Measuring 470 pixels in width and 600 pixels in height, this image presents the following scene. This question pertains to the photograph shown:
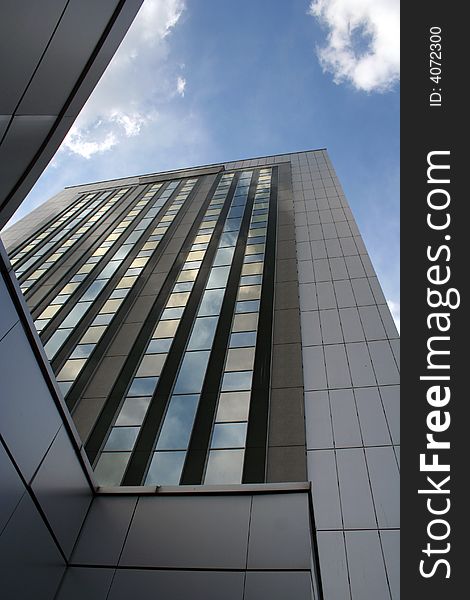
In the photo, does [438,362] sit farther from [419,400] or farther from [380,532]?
[380,532]

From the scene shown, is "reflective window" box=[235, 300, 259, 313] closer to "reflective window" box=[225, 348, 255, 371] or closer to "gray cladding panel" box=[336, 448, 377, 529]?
"reflective window" box=[225, 348, 255, 371]

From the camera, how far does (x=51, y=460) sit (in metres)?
8.05

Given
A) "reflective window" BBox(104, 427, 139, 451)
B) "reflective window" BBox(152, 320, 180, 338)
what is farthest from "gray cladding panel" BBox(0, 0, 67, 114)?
"reflective window" BBox(152, 320, 180, 338)

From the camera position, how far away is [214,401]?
16.3 m

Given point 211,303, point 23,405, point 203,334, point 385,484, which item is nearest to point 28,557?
point 23,405

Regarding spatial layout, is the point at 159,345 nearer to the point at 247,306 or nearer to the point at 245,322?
the point at 245,322

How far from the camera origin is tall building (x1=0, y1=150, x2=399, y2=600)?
7848 millimetres

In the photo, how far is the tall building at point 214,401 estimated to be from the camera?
25.7ft

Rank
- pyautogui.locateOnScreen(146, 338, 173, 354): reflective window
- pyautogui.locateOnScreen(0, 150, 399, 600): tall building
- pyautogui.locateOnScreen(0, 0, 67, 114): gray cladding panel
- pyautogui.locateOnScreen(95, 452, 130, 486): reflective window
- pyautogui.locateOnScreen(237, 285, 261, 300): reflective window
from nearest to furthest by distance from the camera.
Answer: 1. pyautogui.locateOnScreen(0, 0, 67, 114): gray cladding panel
2. pyautogui.locateOnScreen(0, 150, 399, 600): tall building
3. pyautogui.locateOnScreen(95, 452, 130, 486): reflective window
4. pyautogui.locateOnScreen(146, 338, 173, 354): reflective window
5. pyautogui.locateOnScreen(237, 285, 261, 300): reflective window

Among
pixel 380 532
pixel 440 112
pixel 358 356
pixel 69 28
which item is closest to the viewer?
pixel 69 28

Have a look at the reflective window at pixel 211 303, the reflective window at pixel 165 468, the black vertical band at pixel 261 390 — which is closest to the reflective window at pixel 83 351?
the reflective window at pixel 211 303

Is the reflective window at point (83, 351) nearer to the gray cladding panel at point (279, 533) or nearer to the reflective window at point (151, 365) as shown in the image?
the reflective window at point (151, 365)

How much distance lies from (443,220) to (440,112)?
3750 mm

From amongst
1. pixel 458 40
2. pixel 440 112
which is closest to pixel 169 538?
pixel 440 112
